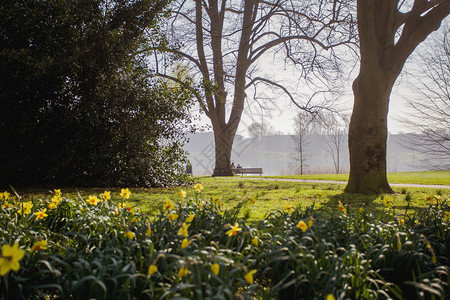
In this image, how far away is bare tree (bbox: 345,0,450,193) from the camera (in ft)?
21.6

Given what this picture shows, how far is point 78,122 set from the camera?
284 inches

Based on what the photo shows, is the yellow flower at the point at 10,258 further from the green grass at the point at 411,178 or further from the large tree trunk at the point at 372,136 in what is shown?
the green grass at the point at 411,178

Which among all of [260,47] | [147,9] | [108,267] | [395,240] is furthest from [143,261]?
[260,47]

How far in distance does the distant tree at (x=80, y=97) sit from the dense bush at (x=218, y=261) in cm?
455

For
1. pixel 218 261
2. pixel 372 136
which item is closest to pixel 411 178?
pixel 372 136

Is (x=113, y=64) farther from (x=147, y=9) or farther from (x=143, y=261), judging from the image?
(x=143, y=261)

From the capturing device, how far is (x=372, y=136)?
6.58 meters

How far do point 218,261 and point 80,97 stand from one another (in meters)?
6.99

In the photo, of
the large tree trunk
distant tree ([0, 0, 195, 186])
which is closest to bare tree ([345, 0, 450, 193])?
the large tree trunk

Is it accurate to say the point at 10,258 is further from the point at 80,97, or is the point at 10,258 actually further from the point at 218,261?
the point at 80,97

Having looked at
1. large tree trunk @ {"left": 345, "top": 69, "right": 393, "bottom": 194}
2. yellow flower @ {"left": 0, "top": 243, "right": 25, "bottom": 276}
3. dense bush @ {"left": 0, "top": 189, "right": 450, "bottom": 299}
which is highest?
large tree trunk @ {"left": 345, "top": 69, "right": 393, "bottom": 194}

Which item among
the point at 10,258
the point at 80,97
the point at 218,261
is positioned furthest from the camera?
the point at 80,97

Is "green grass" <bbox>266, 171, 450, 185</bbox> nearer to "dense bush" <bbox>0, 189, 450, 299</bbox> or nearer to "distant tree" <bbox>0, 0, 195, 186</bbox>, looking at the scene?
"distant tree" <bbox>0, 0, 195, 186</bbox>

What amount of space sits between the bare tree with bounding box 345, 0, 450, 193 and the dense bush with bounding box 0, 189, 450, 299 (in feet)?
11.9
